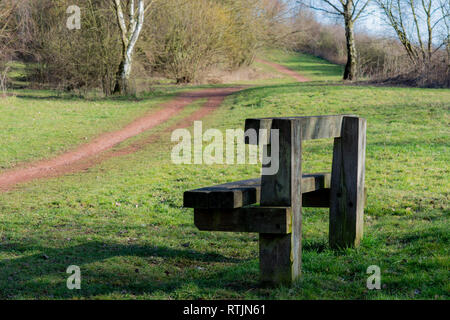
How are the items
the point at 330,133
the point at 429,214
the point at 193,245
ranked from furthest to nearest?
the point at 429,214
the point at 193,245
the point at 330,133

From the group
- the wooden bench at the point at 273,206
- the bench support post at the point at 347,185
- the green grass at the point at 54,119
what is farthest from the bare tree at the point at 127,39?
the wooden bench at the point at 273,206

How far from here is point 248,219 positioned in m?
4.41

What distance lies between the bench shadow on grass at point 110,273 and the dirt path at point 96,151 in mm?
5775

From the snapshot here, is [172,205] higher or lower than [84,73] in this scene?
lower

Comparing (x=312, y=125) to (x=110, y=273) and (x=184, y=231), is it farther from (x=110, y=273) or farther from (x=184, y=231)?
(x=184, y=231)

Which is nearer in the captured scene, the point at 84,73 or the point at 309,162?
the point at 309,162

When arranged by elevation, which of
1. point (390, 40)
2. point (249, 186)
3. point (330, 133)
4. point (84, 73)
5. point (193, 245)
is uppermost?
point (390, 40)

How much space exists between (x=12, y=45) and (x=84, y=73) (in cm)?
460

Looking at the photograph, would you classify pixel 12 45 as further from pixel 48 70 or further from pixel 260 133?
pixel 260 133

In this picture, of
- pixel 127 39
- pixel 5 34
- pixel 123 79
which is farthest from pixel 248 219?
pixel 5 34

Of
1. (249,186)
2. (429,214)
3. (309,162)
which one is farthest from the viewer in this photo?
(309,162)

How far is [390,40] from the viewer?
33.8m

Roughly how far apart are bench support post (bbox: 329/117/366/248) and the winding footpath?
7740mm

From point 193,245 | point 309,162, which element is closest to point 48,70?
point 309,162
